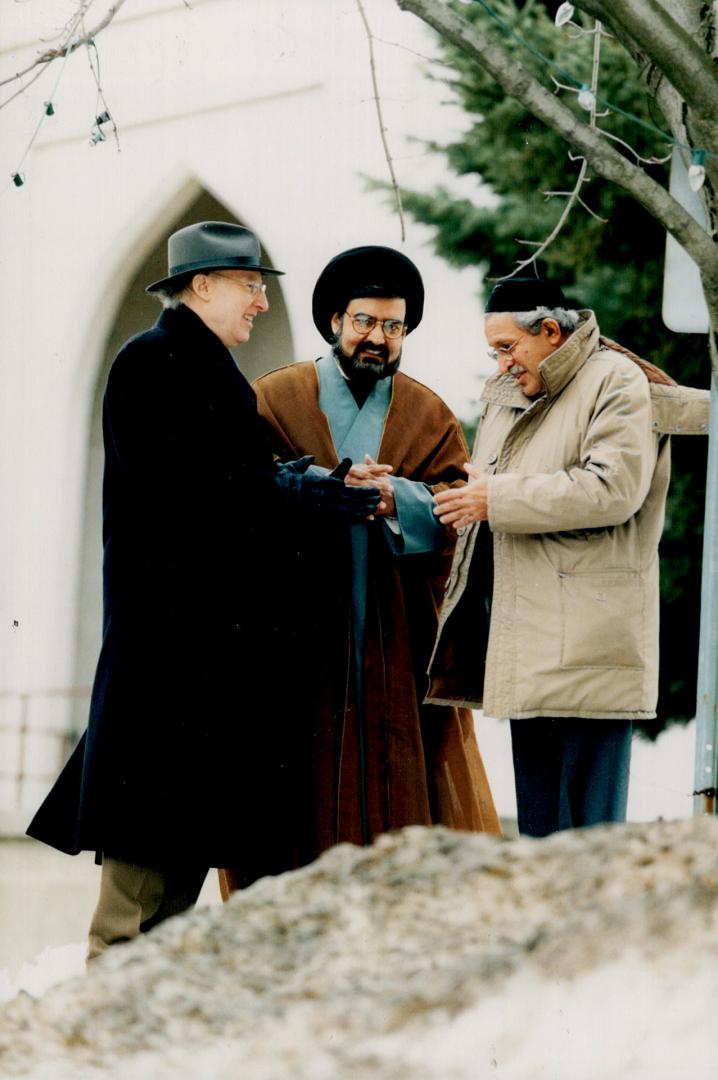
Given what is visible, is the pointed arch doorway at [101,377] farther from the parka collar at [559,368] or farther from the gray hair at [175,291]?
the parka collar at [559,368]

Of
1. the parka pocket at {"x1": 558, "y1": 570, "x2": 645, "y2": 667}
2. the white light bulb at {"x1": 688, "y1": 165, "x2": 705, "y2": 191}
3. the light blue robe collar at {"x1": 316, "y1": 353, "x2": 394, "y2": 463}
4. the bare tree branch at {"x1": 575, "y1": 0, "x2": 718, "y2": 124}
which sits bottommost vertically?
the parka pocket at {"x1": 558, "y1": 570, "x2": 645, "y2": 667}

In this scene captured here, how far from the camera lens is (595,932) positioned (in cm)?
371

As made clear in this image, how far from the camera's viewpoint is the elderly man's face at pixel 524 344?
4.92 meters

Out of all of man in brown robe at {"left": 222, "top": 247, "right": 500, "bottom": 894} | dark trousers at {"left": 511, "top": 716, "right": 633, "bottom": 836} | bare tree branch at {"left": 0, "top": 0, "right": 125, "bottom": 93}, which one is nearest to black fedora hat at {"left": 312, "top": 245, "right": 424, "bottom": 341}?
man in brown robe at {"left": 222, "top": 247, "right": 500, "bottom": 894}

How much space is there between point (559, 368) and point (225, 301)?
3.16 ft

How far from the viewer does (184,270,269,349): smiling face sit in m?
4.97

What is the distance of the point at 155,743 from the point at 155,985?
807 millimetres

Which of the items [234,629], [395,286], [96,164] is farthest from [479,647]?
[96,164]

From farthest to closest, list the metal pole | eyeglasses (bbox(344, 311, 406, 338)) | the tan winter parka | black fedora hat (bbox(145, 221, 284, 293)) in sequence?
eyeglasses (bbox(344, 311, 406, 338))
black fedora hat (bbox(145, 221, 284, 293))
the tan winter parka
the metal pole

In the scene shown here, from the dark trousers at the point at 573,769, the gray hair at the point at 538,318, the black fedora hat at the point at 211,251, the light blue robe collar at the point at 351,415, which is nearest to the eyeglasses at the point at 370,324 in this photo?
the light blue robe collar at the point at 351,415

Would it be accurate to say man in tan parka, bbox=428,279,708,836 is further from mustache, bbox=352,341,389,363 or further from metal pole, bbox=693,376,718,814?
mustache, bbox=352,341,389,363

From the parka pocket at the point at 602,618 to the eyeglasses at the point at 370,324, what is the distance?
932 mm

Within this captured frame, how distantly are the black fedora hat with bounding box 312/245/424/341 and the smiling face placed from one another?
302 millimetres

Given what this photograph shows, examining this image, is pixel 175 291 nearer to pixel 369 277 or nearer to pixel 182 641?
pixel 369 277
